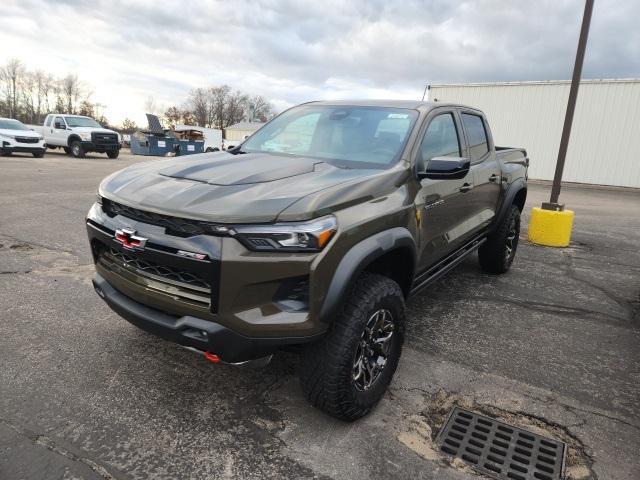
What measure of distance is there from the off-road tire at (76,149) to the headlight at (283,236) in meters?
22.2

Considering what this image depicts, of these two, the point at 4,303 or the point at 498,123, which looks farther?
the point at 498,123

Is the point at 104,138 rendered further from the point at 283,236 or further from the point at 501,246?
the point at 283,236

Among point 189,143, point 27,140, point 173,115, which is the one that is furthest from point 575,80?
point 173,115

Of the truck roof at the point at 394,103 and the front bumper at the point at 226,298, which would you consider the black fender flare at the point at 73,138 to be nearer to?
the truck roof at the point at 394,103

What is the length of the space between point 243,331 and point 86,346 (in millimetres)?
1737

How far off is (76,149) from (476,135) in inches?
847

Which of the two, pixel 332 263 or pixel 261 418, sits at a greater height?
pixel 332 263

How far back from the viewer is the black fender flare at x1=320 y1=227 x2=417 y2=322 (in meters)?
2.18

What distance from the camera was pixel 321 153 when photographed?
3236 mm

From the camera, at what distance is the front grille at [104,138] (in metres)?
21.1

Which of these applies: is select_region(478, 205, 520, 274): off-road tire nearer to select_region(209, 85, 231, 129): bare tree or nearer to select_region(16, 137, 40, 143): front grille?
select_region(16, 137, 40, 143): front grille


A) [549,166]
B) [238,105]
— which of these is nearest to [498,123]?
[549,166]

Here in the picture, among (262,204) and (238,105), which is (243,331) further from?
(238,105)

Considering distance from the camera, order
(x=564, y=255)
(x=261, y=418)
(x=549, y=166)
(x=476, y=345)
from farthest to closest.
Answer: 1. (x=549, y=166)
2. (x=564, y=255)
3. (x=476, y=345)
4. (x=261, y=418)
